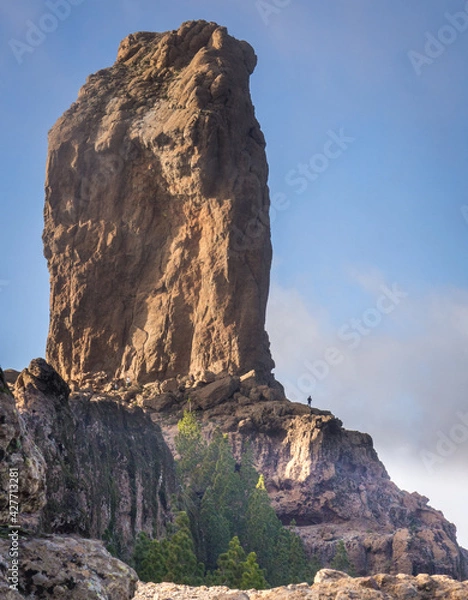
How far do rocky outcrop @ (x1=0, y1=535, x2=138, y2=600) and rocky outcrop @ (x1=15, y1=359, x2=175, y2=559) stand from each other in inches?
116

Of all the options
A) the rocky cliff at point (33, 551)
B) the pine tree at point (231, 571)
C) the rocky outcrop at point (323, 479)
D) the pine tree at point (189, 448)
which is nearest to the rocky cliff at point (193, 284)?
the rocky outcrop at point (323, 479)

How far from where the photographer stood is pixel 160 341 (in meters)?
71.5

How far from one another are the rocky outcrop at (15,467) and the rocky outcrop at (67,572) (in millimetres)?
540

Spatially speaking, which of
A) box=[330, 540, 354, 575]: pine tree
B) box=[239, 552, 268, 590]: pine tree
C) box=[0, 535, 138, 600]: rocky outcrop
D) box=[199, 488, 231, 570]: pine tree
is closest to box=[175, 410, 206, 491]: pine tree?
box=[199, 488, 231, 570]: pine tree

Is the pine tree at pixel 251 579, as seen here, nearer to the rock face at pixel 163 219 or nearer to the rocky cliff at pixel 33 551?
the rocky cliff at pixel 33 551

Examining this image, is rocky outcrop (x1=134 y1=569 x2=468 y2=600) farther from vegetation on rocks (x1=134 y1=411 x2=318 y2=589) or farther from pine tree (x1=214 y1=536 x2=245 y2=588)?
pine tree (x1=214 y1=536 x2=245 y2=588)

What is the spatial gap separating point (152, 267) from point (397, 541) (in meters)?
35.4

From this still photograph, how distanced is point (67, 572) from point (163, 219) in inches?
2694

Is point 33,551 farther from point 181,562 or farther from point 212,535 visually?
point 212,535

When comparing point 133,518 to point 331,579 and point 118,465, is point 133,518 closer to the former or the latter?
point 118,465

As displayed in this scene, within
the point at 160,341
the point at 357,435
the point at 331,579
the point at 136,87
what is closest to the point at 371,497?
the point at 357,435

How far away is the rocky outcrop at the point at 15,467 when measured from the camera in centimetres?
725

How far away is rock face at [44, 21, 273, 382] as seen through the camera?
6975cm

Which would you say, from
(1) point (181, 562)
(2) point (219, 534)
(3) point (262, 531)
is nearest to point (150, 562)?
(1) point (181, 562)
